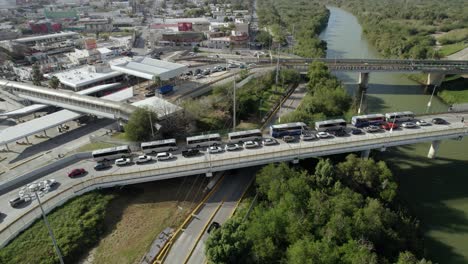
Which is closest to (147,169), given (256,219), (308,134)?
(256,219)

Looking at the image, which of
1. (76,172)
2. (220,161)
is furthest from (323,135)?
(76,172)

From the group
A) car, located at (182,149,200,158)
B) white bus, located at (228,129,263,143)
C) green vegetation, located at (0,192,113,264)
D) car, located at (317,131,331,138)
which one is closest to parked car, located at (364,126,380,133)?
car, located at (317,131,331,138)

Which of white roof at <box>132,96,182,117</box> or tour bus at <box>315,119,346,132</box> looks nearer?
tour bus at <box>315,119,346,132</box>

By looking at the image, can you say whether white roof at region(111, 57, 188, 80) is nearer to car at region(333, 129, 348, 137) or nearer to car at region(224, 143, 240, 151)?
car at region(224, 143, 240, 151)

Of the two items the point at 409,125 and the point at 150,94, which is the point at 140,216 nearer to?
the point at 150,94

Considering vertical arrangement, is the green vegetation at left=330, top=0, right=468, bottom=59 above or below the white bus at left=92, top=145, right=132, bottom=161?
above

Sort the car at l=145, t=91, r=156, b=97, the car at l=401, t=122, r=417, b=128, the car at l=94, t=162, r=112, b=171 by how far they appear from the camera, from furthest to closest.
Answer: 1. the car at l=145, t=91, r=156, b=97
2. the car at l=401, t=122, r=417, b=128
3. the car at l=94, t=162, r=112, b=171

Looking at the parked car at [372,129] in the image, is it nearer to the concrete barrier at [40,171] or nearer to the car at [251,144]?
the car at [251,144]
